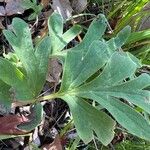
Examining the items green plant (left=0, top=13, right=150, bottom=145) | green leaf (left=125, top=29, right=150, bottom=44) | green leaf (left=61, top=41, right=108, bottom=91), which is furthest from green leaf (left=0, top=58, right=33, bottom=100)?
green leaf (left=125, top=29, right=150, bottom=44)

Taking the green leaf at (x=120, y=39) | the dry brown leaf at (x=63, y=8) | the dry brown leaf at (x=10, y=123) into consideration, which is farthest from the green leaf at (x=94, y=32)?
the dry brown leaf at (x=63, y=8)

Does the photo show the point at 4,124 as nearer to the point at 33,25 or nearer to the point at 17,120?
the point at 17,120

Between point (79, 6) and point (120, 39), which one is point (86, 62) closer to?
point (120, 39)

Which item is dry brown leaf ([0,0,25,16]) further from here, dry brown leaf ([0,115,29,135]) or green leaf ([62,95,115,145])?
green leaf ([62,95,115,145])

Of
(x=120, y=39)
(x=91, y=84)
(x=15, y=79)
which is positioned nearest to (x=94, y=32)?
(x=120, y=39)

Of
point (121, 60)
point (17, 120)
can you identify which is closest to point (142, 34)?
point (121, 60)

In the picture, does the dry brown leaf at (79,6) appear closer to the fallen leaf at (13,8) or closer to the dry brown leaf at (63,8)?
the dry brown leaf at (63,8)

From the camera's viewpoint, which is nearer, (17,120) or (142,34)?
(17,120)
